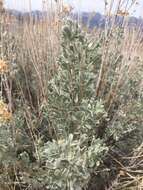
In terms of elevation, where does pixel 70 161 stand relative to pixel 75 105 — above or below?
below

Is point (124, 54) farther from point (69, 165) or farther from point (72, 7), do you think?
point (69, 165)

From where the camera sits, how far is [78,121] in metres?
2.56

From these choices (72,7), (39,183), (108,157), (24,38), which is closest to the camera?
(39,183)

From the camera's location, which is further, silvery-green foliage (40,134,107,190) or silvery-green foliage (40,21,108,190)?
silvery-green foliage (40,21,108,190)

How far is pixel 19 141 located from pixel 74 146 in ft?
1.37

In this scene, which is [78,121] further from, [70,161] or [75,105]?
[70,161]

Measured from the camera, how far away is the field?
2.42 m

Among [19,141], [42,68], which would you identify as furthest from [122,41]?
[19,141]

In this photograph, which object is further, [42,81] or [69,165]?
[42,81]

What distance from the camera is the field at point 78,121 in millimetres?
2424

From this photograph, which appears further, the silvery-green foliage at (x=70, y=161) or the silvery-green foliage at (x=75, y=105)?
the silvery-green foliage at (x=75, y=105)

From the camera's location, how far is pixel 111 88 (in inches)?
111

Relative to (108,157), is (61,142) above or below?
above

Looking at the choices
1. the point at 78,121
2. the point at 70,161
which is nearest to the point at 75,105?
the point at 78,121
